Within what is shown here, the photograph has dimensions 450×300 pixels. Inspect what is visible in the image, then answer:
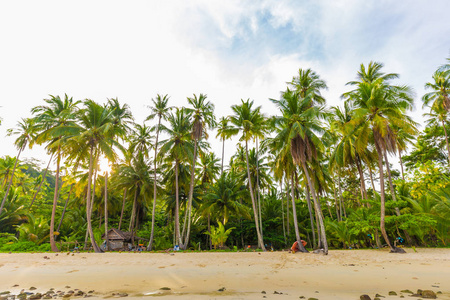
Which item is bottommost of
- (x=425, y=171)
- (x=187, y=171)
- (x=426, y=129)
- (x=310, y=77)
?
(x=425, y=171)

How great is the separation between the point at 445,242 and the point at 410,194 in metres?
3.64

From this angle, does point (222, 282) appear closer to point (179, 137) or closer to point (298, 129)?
point (298, 129)

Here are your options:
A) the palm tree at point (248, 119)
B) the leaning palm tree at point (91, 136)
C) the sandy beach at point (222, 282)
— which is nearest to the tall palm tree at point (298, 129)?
the palm tree at point (248, 119)

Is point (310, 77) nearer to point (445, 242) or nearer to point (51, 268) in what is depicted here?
point (445, 242)

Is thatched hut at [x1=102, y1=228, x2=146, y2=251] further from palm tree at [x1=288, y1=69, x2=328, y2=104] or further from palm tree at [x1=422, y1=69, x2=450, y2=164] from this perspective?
palm tree at [x1=422, y1=69, x2=450, y2=164]

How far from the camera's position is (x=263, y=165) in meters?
25.4

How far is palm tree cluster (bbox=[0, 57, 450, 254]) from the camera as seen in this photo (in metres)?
14.0

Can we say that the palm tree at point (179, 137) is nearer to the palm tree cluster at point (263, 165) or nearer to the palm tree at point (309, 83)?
the palm tree cluster at point (263, 165)

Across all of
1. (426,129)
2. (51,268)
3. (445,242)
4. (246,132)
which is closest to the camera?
(51,268)

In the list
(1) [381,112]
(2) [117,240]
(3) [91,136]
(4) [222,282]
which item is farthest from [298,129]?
(2) [117,240]

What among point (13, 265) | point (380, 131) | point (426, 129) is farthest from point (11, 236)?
point (426, 129)

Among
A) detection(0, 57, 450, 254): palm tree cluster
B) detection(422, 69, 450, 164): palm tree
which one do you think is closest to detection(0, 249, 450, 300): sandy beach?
detection(0, 57, 450, 254): palm tree cluster

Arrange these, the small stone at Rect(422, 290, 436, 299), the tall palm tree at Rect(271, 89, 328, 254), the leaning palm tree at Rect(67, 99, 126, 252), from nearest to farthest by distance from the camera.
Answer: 1. the small stone at Rect(422, 290, 436, 299)
2. the tall palm tree at Rect(271, 89, 328, 254)
3. the leaning palm tree at Rect(67, 99, 126, 252)

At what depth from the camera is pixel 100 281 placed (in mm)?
6387
